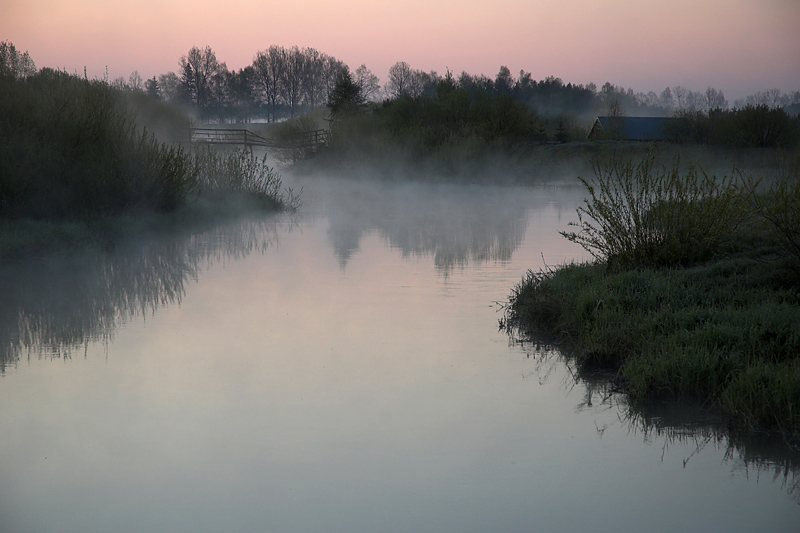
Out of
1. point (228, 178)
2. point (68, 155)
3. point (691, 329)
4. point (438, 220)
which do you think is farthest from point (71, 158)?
point (691, 329)

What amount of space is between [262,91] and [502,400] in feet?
294

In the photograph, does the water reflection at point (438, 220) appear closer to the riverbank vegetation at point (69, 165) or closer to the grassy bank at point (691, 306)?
the grassy bank at point (691, 306)

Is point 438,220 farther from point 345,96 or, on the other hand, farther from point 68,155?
point 345,96

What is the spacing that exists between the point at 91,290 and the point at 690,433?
7.73 metres

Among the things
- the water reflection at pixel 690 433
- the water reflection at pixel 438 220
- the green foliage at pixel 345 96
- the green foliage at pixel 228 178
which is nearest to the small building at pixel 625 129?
the green foliage at pixel 345 96

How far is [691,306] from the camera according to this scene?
6.25m

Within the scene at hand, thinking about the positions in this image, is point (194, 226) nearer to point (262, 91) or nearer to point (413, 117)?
point (413, 117)

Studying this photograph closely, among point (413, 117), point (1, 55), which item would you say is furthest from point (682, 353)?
point (413, 117)

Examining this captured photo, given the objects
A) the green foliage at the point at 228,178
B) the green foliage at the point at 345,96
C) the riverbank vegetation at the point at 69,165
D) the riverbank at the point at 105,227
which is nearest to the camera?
the riverbank at the point at 105,227

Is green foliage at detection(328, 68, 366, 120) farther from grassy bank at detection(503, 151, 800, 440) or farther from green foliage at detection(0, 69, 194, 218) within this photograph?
grassy bank at detection(503, 151, 800, 440)

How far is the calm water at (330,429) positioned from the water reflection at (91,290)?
58 mm

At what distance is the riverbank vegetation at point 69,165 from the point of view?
40.1 ft

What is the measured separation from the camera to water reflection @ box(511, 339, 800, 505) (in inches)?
162

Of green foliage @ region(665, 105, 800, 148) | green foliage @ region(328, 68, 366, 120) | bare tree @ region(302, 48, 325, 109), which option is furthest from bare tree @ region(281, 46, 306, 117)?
green foliage @ region(665, 105, 800, 148)
